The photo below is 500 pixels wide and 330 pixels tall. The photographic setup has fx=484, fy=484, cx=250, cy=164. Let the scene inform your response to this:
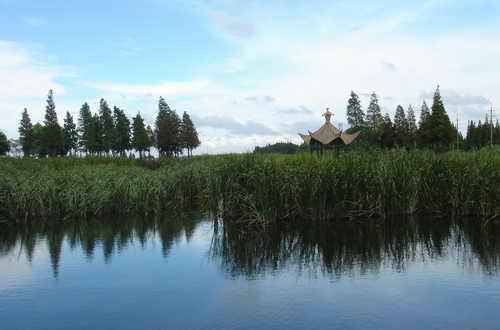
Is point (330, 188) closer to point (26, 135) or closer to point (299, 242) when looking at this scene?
point (299, 242)

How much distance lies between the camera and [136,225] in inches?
504

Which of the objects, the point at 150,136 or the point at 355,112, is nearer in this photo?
the point at 355,112

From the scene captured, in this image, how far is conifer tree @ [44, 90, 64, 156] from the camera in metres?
42.0

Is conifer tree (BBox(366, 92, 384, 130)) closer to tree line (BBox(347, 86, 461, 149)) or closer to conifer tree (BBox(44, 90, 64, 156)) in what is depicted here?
tree line (BBox(347, 86, 461, 149))

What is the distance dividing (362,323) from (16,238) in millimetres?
8878

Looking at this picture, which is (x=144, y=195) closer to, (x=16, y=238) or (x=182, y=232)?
(x=182, y=232)

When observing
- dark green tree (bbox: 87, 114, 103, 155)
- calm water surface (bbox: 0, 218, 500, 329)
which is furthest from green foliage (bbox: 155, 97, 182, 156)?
calm water surface (bbox: 0, 218, 500, 329)

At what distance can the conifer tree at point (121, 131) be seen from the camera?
46406 millimetres

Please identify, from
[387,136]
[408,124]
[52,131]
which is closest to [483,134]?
[408,124]

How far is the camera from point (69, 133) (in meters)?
48.4

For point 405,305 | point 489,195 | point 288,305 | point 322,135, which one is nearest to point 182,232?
point 288,305

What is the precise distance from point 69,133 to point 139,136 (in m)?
7.91

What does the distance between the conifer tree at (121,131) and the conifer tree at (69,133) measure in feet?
14.5

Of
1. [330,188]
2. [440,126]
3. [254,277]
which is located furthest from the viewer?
[440,126]
